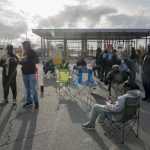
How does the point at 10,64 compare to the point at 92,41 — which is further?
the point at 92,41

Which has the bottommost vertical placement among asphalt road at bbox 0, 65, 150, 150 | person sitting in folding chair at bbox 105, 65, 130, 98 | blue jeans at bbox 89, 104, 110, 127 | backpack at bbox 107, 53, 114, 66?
asphalt road at bbox 0, 65, 150, 150

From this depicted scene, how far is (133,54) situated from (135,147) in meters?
12.0

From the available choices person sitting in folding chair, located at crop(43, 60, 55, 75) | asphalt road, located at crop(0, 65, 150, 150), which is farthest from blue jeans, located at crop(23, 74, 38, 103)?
person sitting in folding chair, located at crop(43, 60, 55, 75)

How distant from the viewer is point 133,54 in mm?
17016

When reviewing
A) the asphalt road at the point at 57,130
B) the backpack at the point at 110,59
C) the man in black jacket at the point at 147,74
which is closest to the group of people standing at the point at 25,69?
the asphalt road at the point at 57,130

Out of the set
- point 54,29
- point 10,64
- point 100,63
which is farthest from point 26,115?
point 54,29

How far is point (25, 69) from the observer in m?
8.58

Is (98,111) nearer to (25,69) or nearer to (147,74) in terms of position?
(25,69)

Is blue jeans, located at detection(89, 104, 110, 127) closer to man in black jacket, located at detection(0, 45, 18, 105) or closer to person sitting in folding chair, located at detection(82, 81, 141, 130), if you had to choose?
person sitting in folding chair, located at detection(82, 81, 141, 130)

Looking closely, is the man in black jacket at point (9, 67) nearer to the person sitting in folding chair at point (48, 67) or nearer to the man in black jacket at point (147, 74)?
the man in black jacket at point (147, 74)

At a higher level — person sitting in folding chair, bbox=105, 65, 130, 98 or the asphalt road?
person sitting in folding chair, bbox=105, 65, 130, 98

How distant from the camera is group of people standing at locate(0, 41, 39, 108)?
335 inches

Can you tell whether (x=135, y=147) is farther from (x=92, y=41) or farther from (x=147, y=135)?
(x=92, y=41)

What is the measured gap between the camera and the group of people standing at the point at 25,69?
851 centimetres
